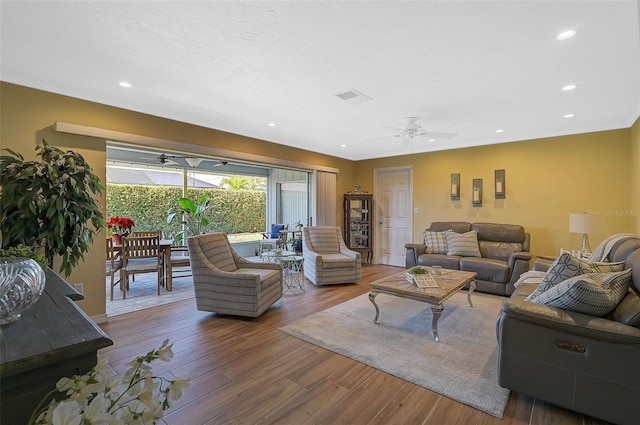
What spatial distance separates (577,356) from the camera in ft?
6.14

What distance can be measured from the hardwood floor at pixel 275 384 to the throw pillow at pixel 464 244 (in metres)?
3.22

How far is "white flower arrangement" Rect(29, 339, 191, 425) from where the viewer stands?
547 mm

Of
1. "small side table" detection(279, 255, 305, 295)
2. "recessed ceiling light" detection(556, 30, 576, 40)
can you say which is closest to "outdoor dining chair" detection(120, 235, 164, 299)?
"small side table" detection(279, 255, 305, 295)

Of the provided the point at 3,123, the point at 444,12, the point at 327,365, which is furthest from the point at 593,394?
the point at 3,123

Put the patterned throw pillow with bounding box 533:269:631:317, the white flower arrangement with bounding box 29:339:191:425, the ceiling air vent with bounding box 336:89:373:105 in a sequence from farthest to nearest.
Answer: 1. the ceiling air vent with bounding box 336:89:373:105
2. the patterned throw pillow with bounding box 533:269:631:317
3. the white flower arrangement with bounding box 29:339:191:425

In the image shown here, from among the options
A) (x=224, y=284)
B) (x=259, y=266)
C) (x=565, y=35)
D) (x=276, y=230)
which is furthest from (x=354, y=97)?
(x=276, y=230)

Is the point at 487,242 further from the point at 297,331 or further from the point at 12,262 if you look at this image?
the point at 12,262

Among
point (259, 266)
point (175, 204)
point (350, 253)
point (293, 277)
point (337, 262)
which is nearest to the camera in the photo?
point (259, 266)

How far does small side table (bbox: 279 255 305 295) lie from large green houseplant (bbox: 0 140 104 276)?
8.21 ft

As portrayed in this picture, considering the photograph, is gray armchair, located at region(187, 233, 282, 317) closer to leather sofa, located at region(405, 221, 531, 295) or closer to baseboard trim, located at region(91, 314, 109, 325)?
baseboard trim, located at region(91, 314, 109, 325)

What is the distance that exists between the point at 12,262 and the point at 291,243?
670 centimetres

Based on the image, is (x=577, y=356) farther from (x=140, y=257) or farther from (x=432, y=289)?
(x=140, y=257)

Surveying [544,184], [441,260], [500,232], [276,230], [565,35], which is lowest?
[441,260]

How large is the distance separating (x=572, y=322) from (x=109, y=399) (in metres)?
2.43
